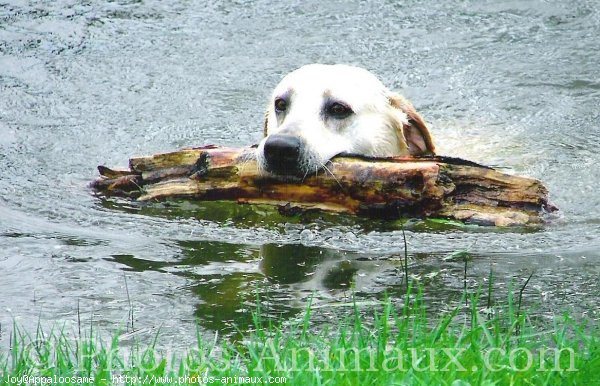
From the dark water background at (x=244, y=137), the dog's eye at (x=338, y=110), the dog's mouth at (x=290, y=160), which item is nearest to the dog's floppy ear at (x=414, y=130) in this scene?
the dog's eye at (x=338, y=110)

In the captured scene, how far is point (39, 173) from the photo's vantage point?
730cm

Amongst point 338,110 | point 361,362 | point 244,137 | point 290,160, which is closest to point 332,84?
point 338,110


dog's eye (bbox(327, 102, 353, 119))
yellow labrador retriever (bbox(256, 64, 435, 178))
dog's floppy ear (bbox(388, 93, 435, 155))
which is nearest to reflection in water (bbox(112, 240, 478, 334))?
yellow labrador retriever (bbox(256, 64, 435, 178))

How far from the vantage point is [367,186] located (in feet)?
17.6

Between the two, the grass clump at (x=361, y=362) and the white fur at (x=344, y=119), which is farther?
the white fur at (x=344, y=119)

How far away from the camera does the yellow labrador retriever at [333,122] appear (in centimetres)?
561

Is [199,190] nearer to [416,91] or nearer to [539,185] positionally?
[539,185]

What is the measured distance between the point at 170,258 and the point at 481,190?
1708 millimetres

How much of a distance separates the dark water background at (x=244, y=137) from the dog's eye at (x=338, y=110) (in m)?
0.87

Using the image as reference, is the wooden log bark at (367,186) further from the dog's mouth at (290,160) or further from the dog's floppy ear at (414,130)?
the dog's floppy ear at (414,130)

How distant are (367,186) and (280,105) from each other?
122 cm

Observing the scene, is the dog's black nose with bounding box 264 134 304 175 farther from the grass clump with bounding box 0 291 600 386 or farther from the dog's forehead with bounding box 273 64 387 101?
the grass clump with bounding box 0 291 600 386

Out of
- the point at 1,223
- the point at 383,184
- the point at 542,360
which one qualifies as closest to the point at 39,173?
the point at 1,223

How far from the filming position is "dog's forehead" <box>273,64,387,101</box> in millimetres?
6215
